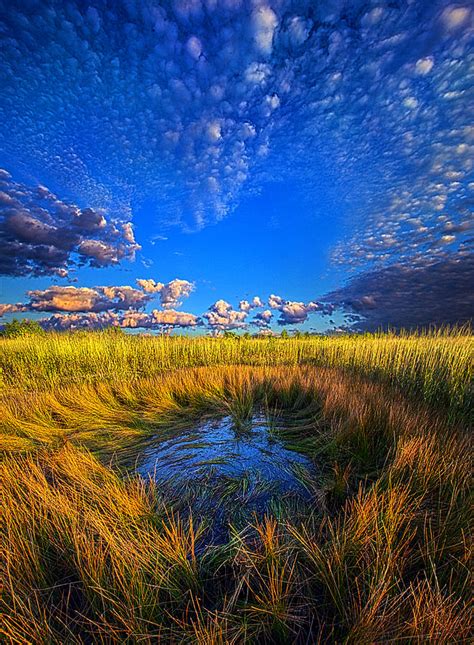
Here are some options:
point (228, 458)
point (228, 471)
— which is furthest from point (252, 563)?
point (228, 458)

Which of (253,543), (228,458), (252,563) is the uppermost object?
(252,563)

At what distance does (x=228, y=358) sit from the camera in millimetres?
12945

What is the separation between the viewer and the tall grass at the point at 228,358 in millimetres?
5551

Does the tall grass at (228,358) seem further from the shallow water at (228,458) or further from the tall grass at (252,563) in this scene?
the tall grass at (252,563)

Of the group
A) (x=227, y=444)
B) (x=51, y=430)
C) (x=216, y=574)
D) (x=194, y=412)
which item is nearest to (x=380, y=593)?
(x=216, y=574)

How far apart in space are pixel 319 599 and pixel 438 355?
6.25 metres

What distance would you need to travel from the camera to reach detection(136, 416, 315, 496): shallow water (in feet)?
9.14

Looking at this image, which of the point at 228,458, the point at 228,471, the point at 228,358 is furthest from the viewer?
the point at 228,358

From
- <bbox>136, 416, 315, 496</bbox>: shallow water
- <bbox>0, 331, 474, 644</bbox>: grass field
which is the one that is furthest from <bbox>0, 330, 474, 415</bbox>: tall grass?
<bbox>136, 416, 315, 496</bbox>: shallow water

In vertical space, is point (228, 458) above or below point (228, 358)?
below

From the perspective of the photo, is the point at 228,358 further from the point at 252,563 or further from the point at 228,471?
the point at 252,563

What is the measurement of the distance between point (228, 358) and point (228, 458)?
9.70m

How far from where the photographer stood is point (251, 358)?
1284cm

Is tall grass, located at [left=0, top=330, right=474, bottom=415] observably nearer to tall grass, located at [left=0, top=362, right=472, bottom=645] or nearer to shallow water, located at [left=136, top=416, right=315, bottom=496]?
shallow water, located at [left=136, top=416, right=315, bottom=496]
